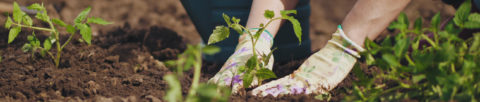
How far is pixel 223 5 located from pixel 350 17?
2.28 feet

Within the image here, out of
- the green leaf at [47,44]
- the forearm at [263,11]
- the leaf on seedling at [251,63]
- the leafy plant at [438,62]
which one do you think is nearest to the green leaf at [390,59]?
the leafy plant at [438,62]

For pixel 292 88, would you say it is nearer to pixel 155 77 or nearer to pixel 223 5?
pixel 155 77

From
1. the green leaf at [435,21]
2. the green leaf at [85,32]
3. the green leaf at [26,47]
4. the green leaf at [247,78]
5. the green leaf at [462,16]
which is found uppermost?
the green leaf at [85,32]

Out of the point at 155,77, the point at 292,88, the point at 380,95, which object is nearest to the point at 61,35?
the point at 155,77

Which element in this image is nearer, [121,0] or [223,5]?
[223,5]

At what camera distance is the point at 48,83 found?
1372 mm

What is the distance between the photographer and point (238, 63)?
1.42m

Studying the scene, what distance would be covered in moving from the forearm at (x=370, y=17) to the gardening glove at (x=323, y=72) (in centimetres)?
4

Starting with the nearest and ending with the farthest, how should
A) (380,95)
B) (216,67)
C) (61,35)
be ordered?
(380,95) → (216,67) → (61,35)

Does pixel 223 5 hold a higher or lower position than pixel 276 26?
higher

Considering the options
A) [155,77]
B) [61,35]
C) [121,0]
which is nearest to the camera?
[155,77]

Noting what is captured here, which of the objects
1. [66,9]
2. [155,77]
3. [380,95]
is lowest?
[380,95]

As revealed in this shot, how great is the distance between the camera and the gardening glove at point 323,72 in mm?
1304

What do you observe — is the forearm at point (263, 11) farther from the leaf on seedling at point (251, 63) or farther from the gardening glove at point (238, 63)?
the leaf on seedling at point (251, 63)
